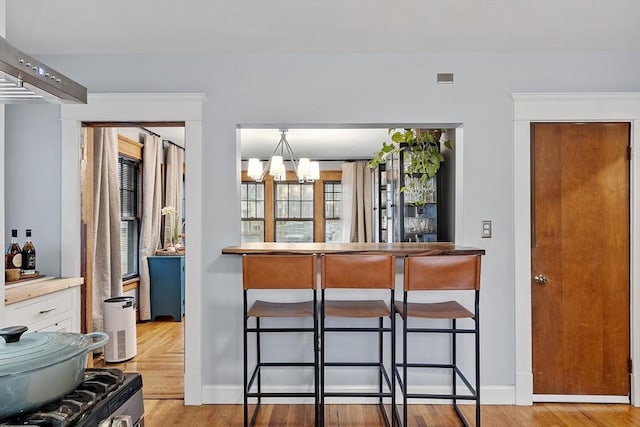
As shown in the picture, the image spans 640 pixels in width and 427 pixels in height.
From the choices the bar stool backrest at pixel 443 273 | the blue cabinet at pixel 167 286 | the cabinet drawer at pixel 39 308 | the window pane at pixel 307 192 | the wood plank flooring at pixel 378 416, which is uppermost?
the window pane at pixel 307 192

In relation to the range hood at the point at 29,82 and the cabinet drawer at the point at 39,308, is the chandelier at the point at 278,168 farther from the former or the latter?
the range hood at the point at 29,82

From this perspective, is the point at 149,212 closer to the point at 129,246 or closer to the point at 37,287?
the point at 129,246

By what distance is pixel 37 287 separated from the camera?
8.31 ft

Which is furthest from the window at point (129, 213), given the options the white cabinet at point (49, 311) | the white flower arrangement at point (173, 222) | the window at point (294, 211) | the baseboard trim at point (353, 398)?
the window at point (294, 211)

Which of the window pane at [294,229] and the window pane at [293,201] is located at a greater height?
the window pane at [293,201]

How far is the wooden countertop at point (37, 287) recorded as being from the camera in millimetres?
2332

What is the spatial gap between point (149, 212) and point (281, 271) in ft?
11.1

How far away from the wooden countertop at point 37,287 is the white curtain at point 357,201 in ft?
17.8

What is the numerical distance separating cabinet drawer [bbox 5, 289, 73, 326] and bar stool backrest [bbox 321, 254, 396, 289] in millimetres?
1676

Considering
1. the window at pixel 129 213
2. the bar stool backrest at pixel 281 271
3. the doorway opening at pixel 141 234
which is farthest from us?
the window at pixel 129 213

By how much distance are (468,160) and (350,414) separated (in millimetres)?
1851

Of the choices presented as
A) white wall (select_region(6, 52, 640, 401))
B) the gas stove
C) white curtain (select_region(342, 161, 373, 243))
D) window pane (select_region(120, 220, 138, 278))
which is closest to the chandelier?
window pane (select_region(120, 220, 138, 278))

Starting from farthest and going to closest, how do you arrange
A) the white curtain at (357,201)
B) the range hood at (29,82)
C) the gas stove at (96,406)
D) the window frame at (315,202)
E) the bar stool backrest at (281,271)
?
the window frame at (315,202) < the white curtain at (357,201) < the bar stool backrest at (281,271) < the range hood at (29,82) < the gas stove at (96,406)

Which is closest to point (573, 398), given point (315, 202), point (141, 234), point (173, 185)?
point (141, 234)
